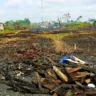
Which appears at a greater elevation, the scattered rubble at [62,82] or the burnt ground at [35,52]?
the scattered rubble at [62,82]

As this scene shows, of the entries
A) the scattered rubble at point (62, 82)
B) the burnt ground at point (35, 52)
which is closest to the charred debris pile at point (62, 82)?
the scattered rubble at point (62, 82)

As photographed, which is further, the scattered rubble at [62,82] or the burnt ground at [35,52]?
the burnt ground at [35,52]

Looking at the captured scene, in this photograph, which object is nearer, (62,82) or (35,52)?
(62,82)

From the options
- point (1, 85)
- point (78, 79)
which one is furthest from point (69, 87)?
point (1, 85)

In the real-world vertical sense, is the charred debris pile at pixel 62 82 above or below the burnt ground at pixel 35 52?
above

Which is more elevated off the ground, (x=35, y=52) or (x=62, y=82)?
(x=62, y=82)

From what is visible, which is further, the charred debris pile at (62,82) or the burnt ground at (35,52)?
the burnt ground at (35,52)

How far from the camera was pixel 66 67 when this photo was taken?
11.4 metres

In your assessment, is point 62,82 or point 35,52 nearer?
point 62,82

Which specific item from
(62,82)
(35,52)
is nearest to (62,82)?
(62,82)

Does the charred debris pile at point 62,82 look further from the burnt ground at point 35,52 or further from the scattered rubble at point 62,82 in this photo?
the burnt ground at point 35,52

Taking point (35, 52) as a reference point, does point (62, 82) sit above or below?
above

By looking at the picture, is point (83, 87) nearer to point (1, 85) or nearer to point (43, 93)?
point (43, 93)

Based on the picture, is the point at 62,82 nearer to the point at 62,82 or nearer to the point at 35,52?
the point at 62,82
